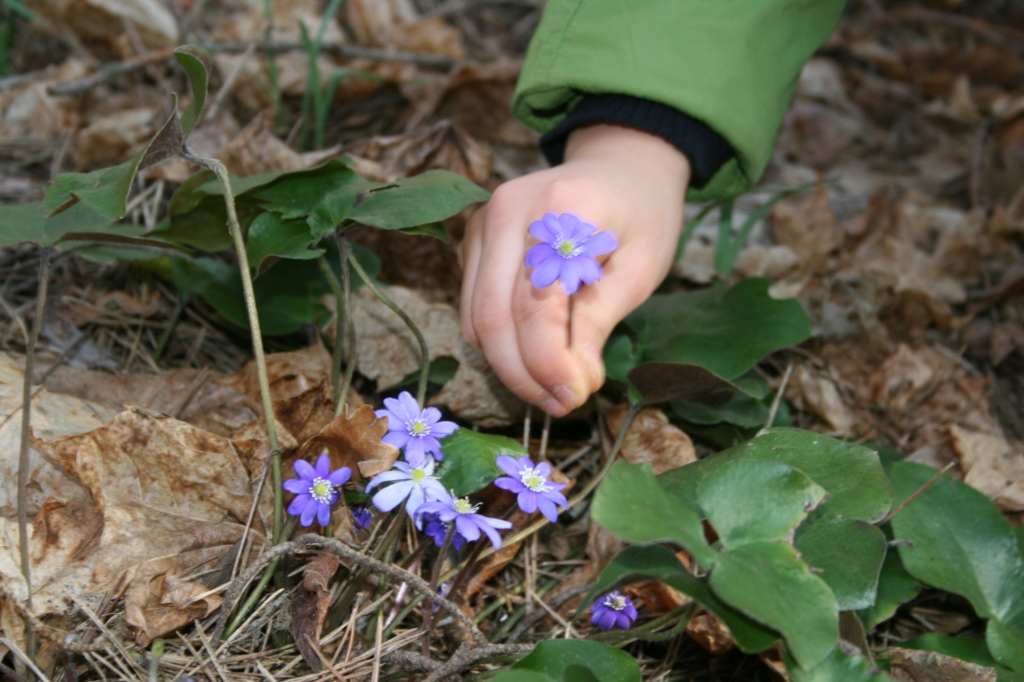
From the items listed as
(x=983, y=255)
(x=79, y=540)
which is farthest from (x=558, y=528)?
(x=983, y=255)

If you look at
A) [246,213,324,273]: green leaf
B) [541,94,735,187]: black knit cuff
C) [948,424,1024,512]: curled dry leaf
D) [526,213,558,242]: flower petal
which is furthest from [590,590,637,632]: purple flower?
[541,94,735,187]: black knit cuff

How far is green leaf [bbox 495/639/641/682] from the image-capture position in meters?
1.09

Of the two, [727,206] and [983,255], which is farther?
[983,255]

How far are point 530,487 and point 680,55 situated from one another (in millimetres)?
1198

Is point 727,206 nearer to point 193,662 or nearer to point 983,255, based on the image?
point 983,255

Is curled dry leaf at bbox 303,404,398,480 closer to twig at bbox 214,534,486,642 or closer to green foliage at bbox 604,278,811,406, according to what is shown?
twig at bbox 214,534,486,642

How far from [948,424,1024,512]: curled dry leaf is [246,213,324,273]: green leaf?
5.52 feet

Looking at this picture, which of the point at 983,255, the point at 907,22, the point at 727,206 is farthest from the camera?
the point at 907,22

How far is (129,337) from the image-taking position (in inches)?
73.7

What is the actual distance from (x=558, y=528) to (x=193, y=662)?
31.2 inches

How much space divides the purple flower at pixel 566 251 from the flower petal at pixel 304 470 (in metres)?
0.48

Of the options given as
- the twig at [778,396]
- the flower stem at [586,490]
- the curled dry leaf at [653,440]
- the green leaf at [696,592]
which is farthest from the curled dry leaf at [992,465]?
the green leaf at [696,592]

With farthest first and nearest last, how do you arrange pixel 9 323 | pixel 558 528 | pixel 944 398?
pixel 944 398
pixel 9 323
pixel 558 528

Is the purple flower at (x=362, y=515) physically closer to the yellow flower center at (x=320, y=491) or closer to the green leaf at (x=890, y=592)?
the yellow flower center at (x=320, y=491)
